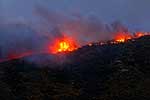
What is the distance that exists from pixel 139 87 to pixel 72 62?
35.6 m

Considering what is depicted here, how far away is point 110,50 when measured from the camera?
191875mm

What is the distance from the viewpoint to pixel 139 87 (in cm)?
14938

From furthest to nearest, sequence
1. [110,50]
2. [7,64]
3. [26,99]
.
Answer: [110,50] < [7,64] < [26,99]

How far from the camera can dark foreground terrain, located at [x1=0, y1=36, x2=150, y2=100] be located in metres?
144

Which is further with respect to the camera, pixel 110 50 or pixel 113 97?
pixel 110 50

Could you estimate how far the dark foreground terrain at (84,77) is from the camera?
143625 millimetres

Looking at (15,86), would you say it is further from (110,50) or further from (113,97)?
(110,50)

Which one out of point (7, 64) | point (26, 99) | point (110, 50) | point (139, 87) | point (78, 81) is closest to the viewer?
point (26, 99)

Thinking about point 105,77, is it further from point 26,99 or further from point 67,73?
point 26,99

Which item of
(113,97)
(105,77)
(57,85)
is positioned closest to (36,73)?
(57,85)

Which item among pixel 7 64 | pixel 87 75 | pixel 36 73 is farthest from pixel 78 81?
pixel 7 64

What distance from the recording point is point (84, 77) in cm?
16088

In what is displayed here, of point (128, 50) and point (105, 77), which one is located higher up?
point (128, 50)

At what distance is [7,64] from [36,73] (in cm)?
1548
